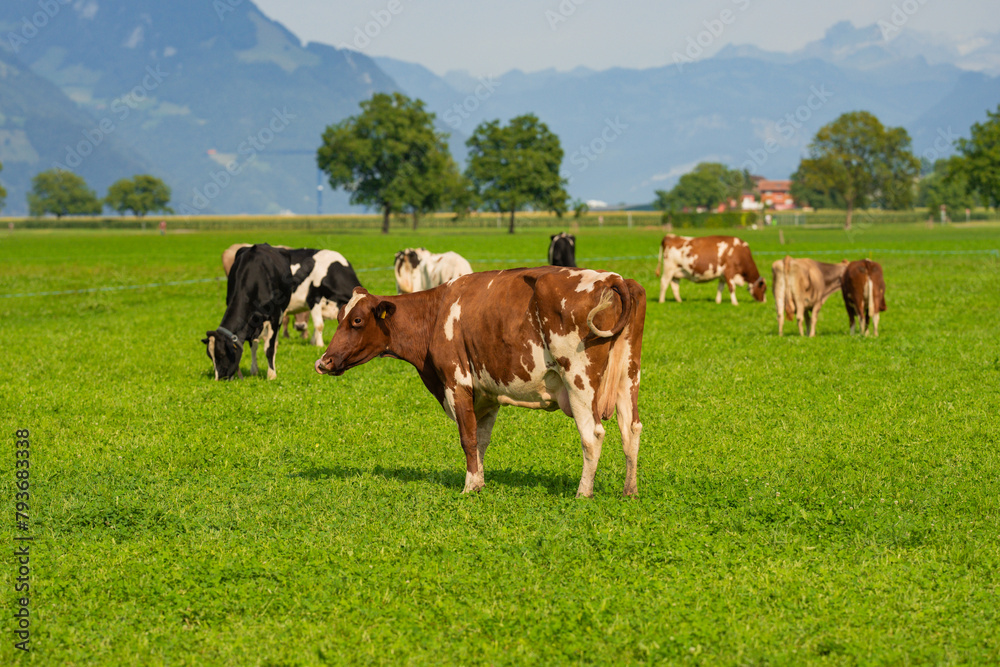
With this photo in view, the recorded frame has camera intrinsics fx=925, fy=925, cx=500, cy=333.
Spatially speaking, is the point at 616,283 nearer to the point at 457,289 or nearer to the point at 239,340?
the point at 457,289

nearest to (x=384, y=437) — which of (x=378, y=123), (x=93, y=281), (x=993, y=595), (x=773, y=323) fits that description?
(x=993, y=595)

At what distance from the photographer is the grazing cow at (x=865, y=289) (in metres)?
20.9

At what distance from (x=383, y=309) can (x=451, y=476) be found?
6.65ft

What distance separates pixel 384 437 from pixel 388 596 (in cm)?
528

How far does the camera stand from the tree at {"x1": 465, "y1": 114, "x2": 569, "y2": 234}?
126m

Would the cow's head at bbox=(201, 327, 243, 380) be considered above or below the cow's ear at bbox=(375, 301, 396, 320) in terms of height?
below

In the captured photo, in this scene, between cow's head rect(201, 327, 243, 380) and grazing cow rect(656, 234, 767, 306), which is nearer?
cow's head rect(201, 327, 243, 380)

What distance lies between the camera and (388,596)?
22.4 feet

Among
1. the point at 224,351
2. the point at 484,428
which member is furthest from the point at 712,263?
the point at 484,428

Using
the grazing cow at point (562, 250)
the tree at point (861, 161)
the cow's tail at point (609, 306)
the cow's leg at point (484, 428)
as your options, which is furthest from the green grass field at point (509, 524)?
the tree at point (861, 161)

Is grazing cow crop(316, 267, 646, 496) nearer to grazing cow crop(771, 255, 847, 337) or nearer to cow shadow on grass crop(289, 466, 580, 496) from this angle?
cow shadow on grass crop(289, 466, 580, 496)

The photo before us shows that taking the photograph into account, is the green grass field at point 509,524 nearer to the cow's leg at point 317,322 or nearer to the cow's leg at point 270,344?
the cow's leg at point 270,344

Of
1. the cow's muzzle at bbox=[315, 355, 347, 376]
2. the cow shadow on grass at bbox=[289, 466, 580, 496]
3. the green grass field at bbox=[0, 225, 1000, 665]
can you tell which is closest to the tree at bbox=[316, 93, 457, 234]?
the green grass field at bbox=[0, 225, 1000, 665]

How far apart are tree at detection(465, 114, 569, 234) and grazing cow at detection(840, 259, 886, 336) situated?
341ft
